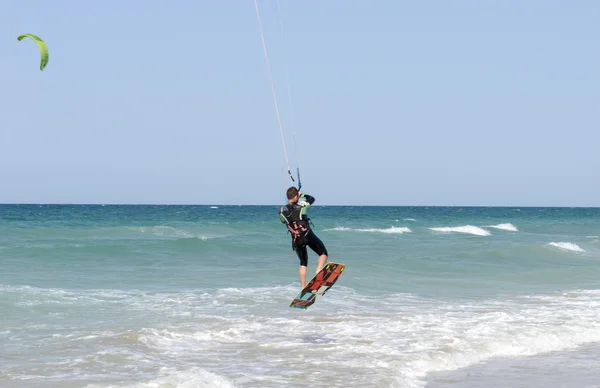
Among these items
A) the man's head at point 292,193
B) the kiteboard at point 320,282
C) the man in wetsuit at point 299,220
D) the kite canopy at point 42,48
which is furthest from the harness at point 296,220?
the kite canopy at point 42,48

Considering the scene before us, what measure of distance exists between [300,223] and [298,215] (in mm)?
140

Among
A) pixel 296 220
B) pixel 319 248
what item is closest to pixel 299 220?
pixel 296 220

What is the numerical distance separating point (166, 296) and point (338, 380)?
309 inches

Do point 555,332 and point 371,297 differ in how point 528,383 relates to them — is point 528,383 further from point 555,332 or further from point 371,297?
point 371,297

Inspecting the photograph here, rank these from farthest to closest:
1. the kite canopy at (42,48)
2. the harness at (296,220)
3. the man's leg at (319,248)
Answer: the man's leg at (319,248) → the harness at (296,220) → the kite canopy at (42,48)

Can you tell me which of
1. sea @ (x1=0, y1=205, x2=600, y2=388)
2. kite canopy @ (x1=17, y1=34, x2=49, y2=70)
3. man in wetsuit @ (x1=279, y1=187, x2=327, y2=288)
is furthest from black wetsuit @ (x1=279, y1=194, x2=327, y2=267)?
kite canopy @ (x1=17, y1=34, x2=49, y2=70)

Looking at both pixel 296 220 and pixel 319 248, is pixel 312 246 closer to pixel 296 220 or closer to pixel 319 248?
pixel 319 248

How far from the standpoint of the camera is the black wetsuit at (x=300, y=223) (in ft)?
36.9

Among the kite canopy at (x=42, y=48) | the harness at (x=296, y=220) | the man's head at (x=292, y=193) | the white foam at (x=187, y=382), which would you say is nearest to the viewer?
the kite canopy at (x=42, y=48)

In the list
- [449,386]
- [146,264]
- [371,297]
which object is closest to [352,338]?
[449,386]

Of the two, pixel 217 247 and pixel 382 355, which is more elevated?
pixel 382 355

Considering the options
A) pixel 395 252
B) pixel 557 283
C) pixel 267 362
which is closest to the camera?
pixel 267 362

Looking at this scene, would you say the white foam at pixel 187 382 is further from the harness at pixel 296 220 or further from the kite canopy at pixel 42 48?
the kite canopy at pixel 42 48

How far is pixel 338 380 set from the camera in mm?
8266
